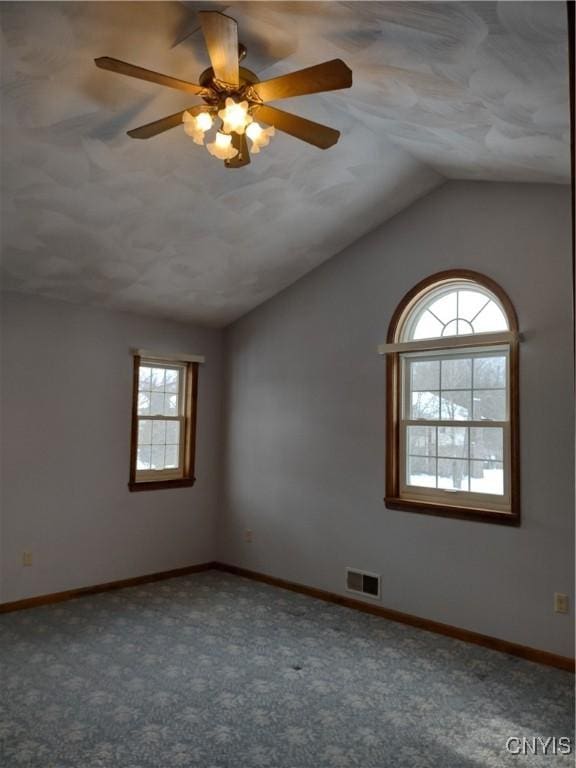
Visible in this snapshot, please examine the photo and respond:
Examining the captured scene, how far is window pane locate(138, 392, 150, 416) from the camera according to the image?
557 cm

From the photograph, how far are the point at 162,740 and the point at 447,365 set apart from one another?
3.03 metres

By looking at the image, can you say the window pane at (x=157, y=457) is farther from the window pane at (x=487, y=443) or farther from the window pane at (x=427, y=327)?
the window pane at (x=487, y=443)

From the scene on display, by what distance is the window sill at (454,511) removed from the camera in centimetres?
397

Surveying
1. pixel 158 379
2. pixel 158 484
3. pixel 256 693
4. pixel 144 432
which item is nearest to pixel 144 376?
pixel 158 379

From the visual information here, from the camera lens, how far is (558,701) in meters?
3.22

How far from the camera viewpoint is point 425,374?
182 inches

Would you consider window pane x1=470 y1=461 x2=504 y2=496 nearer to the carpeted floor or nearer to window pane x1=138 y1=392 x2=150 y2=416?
the carpeted floor

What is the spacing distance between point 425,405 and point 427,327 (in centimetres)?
60

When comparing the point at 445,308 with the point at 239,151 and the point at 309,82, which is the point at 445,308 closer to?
the point at 239,151

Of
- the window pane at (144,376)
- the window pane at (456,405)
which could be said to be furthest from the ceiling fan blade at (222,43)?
the window pane at (144,376)

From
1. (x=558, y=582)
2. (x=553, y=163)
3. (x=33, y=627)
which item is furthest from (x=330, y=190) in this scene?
(x=33, y=627)

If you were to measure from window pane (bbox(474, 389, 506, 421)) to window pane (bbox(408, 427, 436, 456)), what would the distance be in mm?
402

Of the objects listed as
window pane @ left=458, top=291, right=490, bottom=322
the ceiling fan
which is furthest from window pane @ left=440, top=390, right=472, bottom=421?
the ceiling fan

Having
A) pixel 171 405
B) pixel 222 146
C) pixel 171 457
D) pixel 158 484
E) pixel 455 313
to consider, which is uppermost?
pixel 222 146
